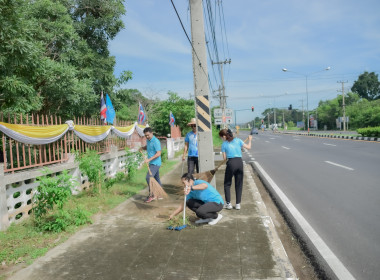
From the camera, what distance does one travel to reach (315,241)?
13.7 ft

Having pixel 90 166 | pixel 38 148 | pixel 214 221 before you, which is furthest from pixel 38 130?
pixel 214 221

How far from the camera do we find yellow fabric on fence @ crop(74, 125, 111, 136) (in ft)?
23.5

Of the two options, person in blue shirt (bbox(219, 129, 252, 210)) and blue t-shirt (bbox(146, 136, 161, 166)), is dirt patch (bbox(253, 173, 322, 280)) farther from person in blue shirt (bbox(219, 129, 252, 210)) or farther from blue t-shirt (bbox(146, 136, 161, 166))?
blue t-shirt (bbox(146, 136, 161, 166))

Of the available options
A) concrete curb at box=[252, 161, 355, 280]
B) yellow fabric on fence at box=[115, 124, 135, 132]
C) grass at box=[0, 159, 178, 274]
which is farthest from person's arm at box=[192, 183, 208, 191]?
yellow fabric on fence at box=[115, 124, 135, 132]

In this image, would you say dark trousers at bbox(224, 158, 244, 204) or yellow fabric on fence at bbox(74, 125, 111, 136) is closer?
dark trousers at bbox(224, 158, 244, 204)

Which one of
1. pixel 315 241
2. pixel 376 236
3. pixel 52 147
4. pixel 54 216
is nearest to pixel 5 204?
pixel 54 216

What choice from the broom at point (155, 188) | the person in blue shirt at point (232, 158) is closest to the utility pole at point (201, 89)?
the person in blue shirt at point (232, 158)

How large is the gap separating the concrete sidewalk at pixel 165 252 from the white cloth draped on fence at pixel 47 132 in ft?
6.17

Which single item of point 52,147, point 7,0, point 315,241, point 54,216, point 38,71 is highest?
point 7,0

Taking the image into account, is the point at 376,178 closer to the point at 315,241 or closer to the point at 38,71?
the point at 315,241

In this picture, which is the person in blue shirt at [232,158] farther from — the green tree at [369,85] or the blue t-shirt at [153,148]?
the green tree at [369,85]

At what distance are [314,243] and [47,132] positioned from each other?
5.04 metres

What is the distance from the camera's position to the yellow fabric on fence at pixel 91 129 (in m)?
7.15

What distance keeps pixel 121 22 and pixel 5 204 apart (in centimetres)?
1128
